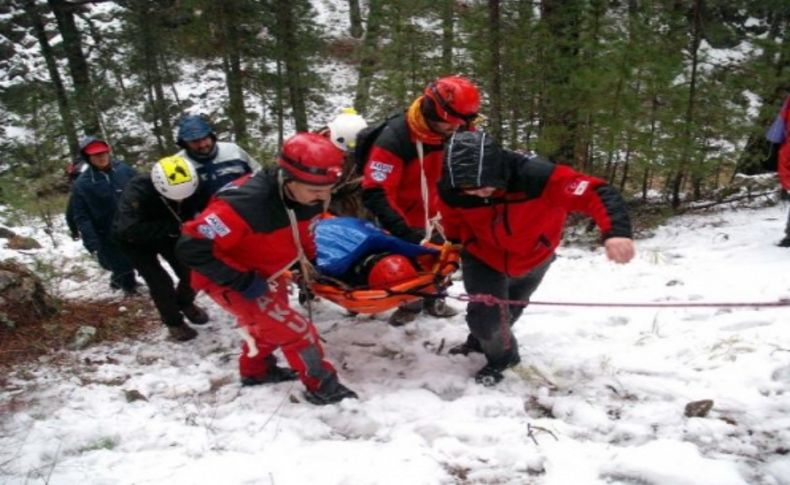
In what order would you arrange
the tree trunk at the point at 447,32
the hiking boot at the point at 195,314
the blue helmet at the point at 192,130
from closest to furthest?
the blue helmet at the point at 192,130
the hiking boot at the point at 195,314
the tree trunk at the point at 447,32

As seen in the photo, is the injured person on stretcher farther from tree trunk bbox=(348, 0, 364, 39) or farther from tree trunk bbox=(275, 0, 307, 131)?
tree trunk bbox=(348, 0, 364, 39)

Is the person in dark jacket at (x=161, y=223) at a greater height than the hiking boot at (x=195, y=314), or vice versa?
the person in dark jacket at (x=161, y=223)

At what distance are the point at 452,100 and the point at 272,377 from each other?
2.41 metres

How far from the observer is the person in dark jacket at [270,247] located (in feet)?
11.0

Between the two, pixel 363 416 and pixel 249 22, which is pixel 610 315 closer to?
pixel 363 416

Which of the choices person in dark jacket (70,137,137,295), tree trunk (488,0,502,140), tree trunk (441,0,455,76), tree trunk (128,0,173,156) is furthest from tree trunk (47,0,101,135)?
tree trunk (488,0,502,140)

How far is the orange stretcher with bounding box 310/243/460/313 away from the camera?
3.85 meters

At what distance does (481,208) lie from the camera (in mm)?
3475

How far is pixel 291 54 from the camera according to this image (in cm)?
1356

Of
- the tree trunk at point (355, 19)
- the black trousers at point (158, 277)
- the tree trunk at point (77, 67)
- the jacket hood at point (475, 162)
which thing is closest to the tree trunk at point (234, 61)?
the tree trunk at point (77, 67)

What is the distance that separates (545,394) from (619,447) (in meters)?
0.73

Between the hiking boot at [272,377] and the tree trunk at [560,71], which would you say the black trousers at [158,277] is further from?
the tree trunk at [560,71]

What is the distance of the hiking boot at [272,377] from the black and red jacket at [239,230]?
3.04 ft

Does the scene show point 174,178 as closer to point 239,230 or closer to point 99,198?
point 239,230
